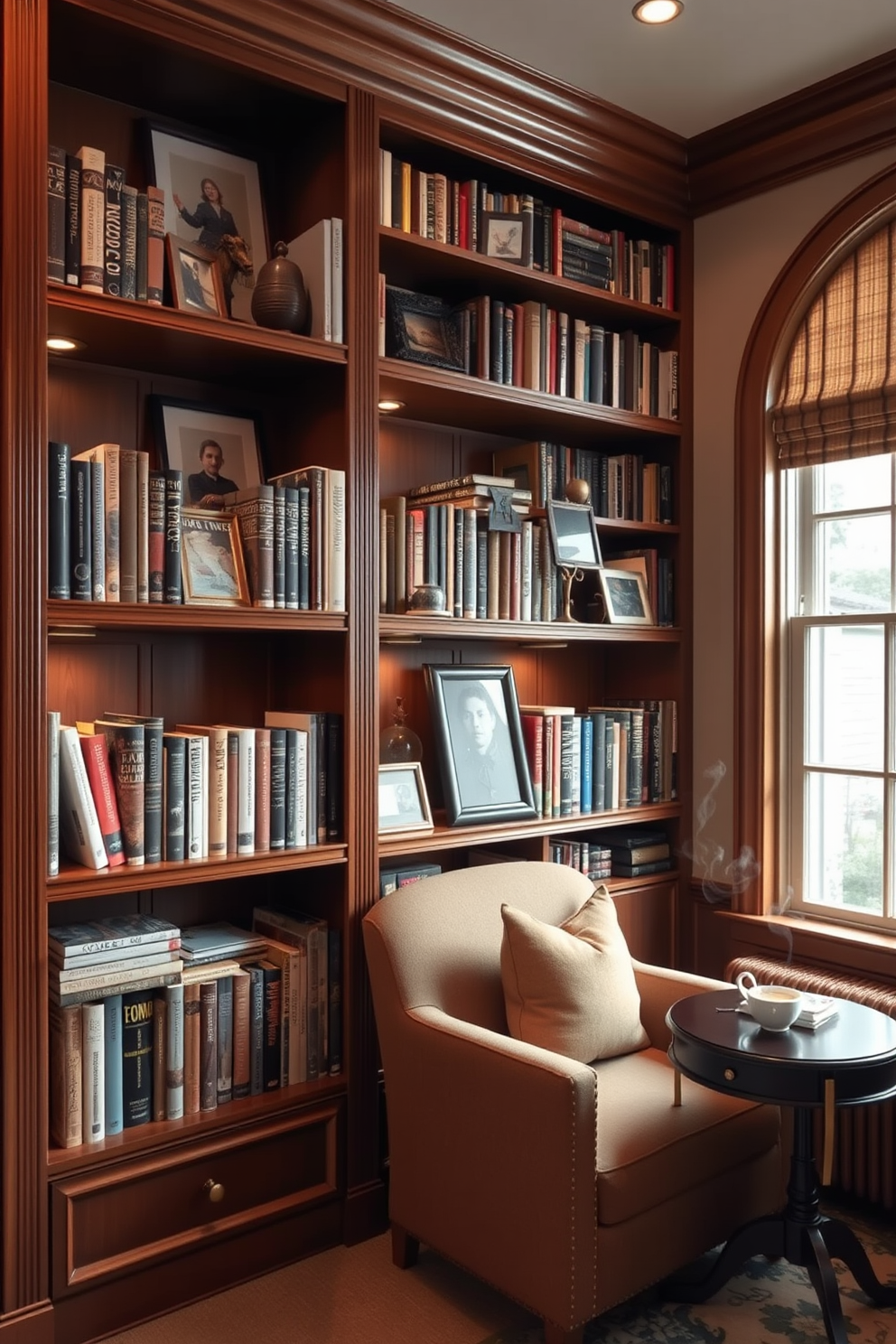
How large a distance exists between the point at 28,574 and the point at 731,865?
226 cm

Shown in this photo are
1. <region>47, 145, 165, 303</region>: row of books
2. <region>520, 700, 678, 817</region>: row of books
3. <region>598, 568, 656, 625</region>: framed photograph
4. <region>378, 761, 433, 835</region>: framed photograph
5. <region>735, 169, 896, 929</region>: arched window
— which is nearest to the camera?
<region>47, 145, 165, 303</region>: row of books

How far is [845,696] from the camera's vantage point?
3164 millimetres

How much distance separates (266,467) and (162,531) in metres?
0.57

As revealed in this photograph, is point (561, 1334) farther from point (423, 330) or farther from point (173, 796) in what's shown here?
point (423, 330)

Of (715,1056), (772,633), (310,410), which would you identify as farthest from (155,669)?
(772,633)

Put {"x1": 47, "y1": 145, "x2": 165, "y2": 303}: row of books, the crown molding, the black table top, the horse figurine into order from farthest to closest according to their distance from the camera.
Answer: the crown molding → the horse figurine → {"x1": 47, "y1": 145, "x2": 165, "y2": 303}: row of books → the black table top

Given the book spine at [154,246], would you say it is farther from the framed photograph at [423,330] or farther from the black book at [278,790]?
the black book at [278,790]

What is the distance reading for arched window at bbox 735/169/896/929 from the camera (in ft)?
9.96

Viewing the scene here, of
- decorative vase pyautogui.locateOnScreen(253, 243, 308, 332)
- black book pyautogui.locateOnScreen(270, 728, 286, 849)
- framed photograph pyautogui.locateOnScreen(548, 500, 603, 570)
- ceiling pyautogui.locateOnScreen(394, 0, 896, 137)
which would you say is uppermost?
ceiling pyautogui.locateOnScreen(394, 0, 896, 137)

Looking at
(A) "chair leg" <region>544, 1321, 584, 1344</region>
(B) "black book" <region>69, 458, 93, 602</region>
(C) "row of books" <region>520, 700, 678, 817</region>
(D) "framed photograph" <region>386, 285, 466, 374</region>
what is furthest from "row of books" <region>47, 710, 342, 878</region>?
(A) "chair leg" <region>544, 1321, 584, 1344</region>

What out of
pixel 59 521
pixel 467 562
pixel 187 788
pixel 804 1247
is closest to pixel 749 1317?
pixel 804 1247

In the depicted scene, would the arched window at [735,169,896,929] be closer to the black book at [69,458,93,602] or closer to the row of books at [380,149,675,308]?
the row of books at [380,149,675,308]

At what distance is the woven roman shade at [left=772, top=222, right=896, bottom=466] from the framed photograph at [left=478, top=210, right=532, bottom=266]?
0.88 metres

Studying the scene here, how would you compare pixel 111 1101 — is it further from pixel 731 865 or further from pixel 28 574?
pixel 731 865
